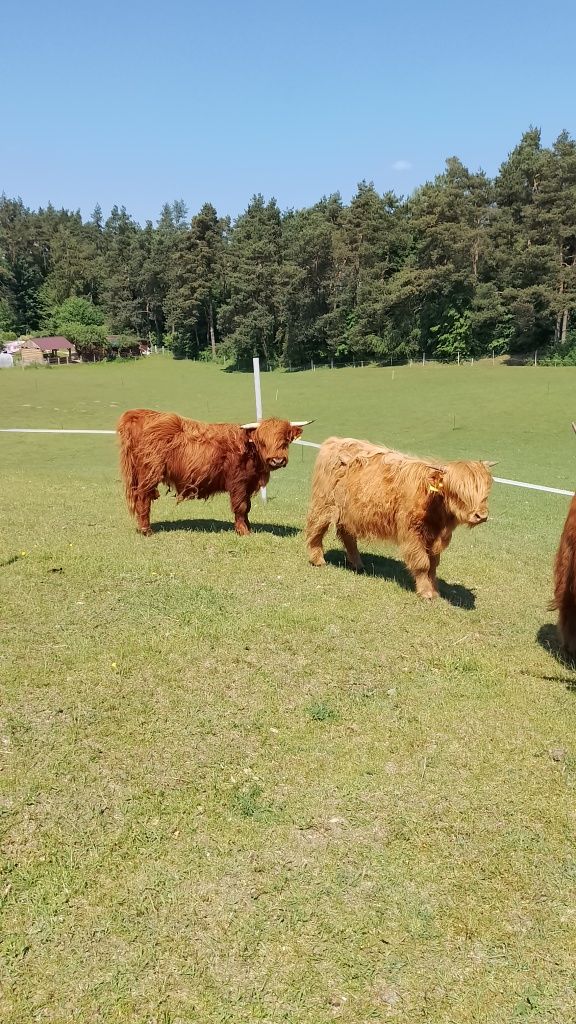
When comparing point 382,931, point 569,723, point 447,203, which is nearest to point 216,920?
point 382,931

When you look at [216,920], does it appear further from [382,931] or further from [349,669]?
[349,669]

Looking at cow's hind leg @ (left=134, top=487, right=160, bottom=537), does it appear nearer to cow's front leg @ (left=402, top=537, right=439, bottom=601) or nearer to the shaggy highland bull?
cow's front leg @ (left=402, top=537, right=439, bottom=601)

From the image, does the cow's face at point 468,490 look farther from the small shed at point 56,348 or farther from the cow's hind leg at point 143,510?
the small shed at point 56,348

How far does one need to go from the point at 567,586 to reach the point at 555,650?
85cm

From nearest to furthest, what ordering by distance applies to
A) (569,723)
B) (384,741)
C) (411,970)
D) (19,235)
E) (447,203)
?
(411,970)
(384,741)
(569,723)
(447,203)
(19,235)

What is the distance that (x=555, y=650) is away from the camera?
6.99 metres

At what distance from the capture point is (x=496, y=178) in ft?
222

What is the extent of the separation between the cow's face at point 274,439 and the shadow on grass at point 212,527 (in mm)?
1244

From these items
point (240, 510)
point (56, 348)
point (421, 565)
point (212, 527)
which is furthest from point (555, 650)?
point (56, 348)

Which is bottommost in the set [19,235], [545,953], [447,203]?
[545,953]

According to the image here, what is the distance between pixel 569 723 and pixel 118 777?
12.0 feet

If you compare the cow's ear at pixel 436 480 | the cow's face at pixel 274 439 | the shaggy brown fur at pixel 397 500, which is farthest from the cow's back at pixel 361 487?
the cow's face at pixel 274 439

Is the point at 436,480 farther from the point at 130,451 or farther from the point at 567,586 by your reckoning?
the point at 130,451

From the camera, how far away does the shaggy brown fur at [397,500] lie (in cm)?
739
